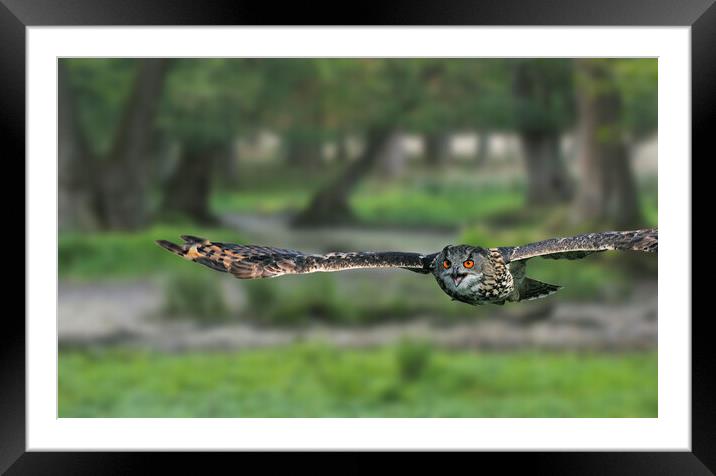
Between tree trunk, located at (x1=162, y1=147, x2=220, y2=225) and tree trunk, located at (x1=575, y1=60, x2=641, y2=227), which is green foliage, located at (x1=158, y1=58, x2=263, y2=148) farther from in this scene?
tree trunk, located at (x1=575, y1=60, x2=641, y2=227)

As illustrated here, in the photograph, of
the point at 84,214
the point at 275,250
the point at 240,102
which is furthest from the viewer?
the point at 240,102

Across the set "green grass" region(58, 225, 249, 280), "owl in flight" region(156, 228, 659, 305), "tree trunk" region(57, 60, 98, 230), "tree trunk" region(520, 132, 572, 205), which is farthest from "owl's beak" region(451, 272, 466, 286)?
"tree trunk" region(57, 60, 98, 230)

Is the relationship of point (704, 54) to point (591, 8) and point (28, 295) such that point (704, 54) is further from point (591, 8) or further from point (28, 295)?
point (28, 295)

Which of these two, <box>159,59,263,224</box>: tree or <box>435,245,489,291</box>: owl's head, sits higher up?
<box>159,59,263,224</box>: tree

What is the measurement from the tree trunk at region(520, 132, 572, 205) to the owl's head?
702cm

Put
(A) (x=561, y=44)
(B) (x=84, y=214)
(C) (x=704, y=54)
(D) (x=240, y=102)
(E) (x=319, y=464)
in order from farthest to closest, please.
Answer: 1. (D) (x=240, y=102)
2. (B) (x=84, y=214)
3. (A) (x=561, y=44)
4. (E) (x=319, y=464)
5. (C) (x=704, y=54)

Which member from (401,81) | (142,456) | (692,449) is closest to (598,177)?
(401,81)

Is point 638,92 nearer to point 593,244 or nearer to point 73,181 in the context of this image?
point 73,181

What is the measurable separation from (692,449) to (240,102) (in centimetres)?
751

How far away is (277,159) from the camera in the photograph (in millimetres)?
10695

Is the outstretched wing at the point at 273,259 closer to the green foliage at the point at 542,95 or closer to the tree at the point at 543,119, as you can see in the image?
the tree at the point at 543,119

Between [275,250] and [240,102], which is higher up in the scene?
[240,102]

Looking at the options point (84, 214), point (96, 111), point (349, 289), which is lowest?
point (349, 289)

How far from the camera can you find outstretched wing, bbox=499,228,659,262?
10.1ft
